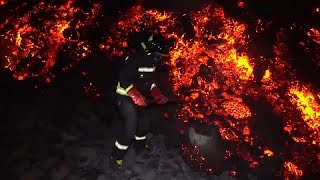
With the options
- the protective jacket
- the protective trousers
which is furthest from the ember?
the protective jacket

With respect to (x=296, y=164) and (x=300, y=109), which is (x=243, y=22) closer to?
(x=300, y=109)

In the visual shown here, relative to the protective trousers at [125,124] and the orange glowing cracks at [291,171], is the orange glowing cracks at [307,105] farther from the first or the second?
the protective trousers at [125,124]

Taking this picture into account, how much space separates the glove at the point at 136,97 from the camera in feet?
18.1

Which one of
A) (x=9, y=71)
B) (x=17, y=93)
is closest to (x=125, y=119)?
(x=17, y=93)

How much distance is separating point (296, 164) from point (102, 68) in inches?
201

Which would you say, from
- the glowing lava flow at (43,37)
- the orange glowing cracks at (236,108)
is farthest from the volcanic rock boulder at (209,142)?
the glowing lava flow at (43,37)

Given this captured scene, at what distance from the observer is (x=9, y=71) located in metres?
7.49

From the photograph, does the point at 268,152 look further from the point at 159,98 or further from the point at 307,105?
the point at 159,98

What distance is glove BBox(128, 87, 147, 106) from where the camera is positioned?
5516 mm

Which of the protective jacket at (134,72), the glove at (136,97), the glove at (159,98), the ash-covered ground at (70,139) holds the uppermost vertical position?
the protective jacket at (134,72)

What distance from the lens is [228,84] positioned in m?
6.87

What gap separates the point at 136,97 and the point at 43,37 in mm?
3698

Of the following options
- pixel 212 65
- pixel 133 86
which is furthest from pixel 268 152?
pixel 133 86

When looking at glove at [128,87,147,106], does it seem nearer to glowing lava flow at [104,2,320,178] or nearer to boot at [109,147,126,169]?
boot at [109,147,126,169]
